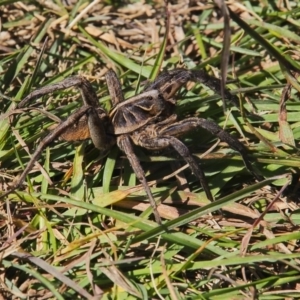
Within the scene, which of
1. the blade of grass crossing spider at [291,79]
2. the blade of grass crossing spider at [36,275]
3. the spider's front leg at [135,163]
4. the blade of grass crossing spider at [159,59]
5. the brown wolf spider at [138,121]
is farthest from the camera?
the blade of grass crossing spider at [159,59]

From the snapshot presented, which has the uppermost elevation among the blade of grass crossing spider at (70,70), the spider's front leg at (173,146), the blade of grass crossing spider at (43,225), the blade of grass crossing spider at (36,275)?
the blade of grass crossing spider at (70,70)

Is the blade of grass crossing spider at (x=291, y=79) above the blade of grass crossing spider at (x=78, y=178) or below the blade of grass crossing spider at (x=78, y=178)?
above

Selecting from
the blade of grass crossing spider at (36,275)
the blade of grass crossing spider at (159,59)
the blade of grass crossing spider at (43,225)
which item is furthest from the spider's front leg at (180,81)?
the blade of grass crossing spider at (36,275)

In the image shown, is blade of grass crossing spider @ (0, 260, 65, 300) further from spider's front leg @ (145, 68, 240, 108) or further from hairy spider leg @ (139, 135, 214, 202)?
spider's front leg @ (145, 68, 240, 108)

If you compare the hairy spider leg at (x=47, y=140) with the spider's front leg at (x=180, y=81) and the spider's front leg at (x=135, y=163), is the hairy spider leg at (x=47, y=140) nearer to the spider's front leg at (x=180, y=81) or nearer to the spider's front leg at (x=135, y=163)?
the spider's front leg at (x=135, y=163)

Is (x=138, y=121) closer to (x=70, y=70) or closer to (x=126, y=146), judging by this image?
(x=126, y=146)

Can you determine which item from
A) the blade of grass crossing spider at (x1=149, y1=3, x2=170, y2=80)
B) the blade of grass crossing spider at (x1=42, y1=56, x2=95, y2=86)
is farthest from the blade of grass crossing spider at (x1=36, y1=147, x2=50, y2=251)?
the blade of grass crossing spider at (x1=149, y1=3, x2=170, y2=80)

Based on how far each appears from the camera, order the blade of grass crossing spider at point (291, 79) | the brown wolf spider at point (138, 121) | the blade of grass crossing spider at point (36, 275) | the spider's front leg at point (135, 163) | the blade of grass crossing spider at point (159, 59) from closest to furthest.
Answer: the blade of grass crossing spider at point (36, 275) → the spider's front leg at point (135, 163) → the brown wolf spider at point (138, 121) → the blade of grass crossing spider at point (291, 79) → the blade of grass crossing spider at point (159, 59)

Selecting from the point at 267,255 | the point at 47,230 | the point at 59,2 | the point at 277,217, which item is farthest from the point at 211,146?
the point at 59,2

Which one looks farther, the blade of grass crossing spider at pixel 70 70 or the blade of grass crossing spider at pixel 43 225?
the blade of grass crossing spider at pixel 70 70
